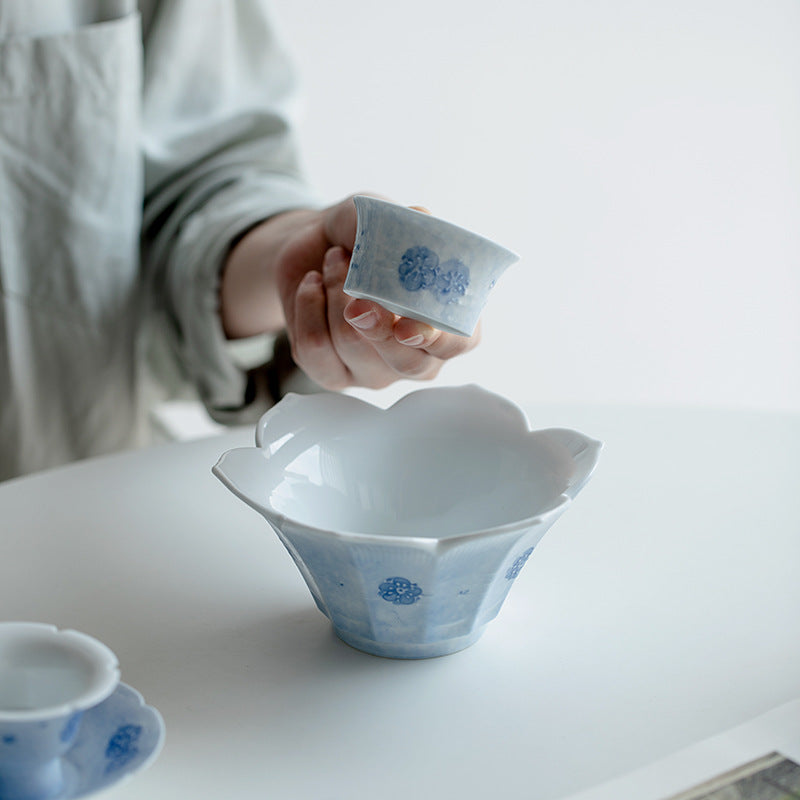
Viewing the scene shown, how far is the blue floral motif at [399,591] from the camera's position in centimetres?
51

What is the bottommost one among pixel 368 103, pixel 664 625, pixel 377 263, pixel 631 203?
pixel 631 203

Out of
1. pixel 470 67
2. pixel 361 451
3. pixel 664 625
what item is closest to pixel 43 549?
pixel 361 451

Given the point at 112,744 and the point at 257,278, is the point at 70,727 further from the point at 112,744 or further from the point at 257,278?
the point at 257,278

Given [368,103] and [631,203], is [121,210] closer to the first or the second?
[368,103]

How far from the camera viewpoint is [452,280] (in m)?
0.59

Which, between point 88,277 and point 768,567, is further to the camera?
point 88,277

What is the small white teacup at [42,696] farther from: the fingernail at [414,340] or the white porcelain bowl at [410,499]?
the fingernail at [414,340]

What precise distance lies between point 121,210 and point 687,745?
849 millimetres

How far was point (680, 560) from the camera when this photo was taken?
663mm

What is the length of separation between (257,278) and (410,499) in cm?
40

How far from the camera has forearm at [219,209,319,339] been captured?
3.12 ft

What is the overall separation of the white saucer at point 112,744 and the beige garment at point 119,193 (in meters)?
0.64

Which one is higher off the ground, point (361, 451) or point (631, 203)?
point (361, 451)

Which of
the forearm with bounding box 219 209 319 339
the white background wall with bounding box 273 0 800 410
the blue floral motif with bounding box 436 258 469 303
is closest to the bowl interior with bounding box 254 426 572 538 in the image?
the blue floral motif with bounding box 436 258 469 303
